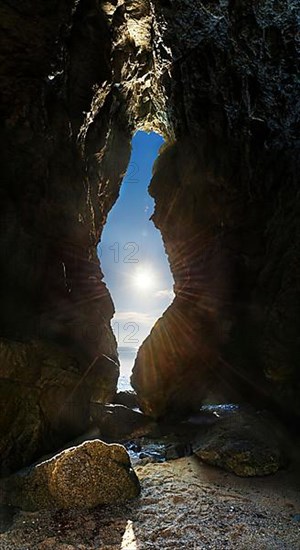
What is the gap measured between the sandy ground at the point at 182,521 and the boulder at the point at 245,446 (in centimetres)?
48

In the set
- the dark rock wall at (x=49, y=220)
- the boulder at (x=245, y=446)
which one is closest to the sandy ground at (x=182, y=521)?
the boulder at (x=245, y=446)

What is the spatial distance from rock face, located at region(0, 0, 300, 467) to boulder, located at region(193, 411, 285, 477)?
1.64 metres

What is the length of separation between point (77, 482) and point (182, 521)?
270cm

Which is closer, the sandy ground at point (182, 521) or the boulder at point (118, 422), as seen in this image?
the sandy ground at point (182, 521)

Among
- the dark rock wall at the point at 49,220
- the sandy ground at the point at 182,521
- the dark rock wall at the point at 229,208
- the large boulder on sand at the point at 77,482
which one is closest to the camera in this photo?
the sandy ground at the point at 182,521

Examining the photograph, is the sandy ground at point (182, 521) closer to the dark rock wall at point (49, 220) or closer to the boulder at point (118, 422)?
the dark rock wall at point (49, 220)

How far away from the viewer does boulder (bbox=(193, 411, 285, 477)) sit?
34.1 ft

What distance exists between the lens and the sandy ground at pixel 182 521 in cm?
638

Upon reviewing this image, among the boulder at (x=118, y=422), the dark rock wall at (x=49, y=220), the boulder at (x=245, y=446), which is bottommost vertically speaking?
the boulder at (x=118, y=422)

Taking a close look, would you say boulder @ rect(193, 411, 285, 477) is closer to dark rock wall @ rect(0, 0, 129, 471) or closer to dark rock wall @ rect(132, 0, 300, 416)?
dark rock wall @ rect(132, 0, 300, 416)

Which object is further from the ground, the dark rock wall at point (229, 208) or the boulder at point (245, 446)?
the dark rock wall at point (229, 208)

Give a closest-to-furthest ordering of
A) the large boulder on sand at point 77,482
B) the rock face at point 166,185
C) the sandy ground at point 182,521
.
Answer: the sandy ground at point 182,521 → the large boulder on sand at point 77,482 → the rock face at point 166,185

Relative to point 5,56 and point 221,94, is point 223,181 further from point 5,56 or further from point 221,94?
point 5,56

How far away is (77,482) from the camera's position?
8.12m
